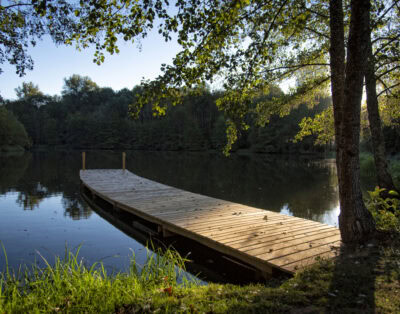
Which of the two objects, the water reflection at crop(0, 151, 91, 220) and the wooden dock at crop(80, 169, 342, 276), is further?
the water reflection at crop(0, 151, 91, 220)

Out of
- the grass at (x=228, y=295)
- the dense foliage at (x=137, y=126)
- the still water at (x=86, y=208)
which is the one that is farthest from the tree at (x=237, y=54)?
the dense foliage at (x=137, y=126)

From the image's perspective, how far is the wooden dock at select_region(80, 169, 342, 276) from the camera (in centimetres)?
463

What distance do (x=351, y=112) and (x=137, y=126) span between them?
193 feet

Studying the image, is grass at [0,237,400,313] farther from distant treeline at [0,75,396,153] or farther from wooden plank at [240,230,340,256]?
distant treeline at [0,75,396,153]

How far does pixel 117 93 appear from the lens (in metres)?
79.3

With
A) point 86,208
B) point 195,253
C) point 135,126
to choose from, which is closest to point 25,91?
point 135,126

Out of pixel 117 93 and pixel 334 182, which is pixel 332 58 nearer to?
pixel 334 182

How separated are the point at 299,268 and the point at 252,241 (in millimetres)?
1245

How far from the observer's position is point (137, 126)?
201 feet

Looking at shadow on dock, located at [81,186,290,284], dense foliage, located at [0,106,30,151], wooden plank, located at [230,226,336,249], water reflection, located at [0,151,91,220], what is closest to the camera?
wooden plank, located at [230,226,336,249]

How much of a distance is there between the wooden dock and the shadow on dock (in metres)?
0.32

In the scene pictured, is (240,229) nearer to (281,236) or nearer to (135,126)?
(281,236)

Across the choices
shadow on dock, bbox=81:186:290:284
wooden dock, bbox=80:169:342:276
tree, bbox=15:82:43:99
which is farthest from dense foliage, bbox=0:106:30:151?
shadow on dock, bbox=81:186:290:284

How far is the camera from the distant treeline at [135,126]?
151 feet
